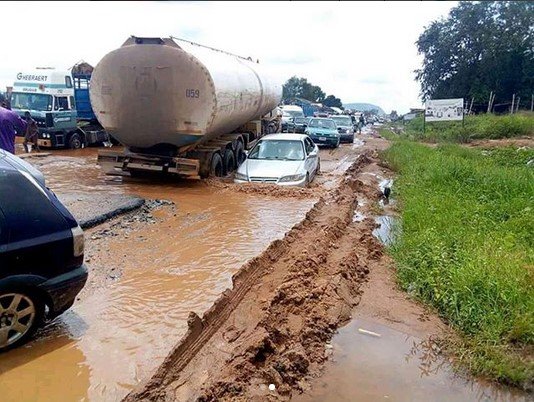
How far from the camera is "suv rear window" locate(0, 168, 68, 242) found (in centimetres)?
368

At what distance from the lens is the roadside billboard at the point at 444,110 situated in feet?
77.4

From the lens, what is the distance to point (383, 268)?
6.21 metres

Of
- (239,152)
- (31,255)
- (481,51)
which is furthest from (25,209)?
(481,51)

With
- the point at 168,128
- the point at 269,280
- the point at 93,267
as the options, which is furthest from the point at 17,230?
the point at 168,128

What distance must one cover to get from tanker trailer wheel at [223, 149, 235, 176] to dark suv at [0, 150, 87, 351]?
9.01 m

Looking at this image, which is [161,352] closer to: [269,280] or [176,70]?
[269,280]

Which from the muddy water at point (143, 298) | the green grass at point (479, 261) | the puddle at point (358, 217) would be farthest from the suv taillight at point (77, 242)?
the puddle at point (358, 217)

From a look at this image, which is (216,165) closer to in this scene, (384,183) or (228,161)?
(228,161)

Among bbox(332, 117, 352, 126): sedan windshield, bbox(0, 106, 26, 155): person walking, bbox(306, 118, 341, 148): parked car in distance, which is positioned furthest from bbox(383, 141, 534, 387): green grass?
bbox(332, 117, 352, 126): sedan windshield

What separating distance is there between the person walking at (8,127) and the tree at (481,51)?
115 feet

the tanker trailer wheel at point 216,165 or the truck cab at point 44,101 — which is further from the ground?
the truck cab at point 44,101

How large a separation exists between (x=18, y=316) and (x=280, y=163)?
26.9 feet

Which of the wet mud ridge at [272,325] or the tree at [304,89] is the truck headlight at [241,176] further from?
the tree at [304,89]

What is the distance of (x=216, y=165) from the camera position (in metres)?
12.3
